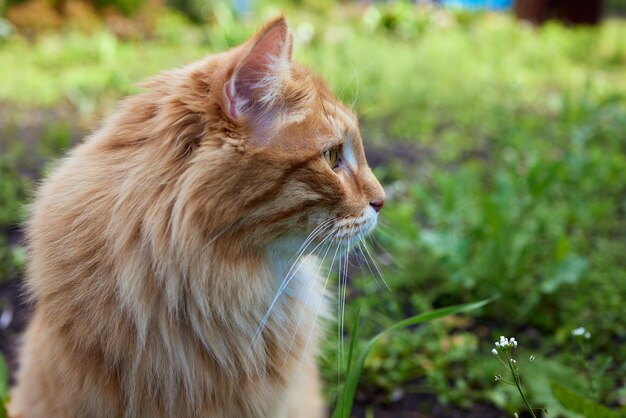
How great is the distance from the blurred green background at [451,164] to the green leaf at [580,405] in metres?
0.02

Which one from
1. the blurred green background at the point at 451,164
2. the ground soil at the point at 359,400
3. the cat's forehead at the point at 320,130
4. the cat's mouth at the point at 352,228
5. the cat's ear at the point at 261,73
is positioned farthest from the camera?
the blurred green background at the point at 451,164

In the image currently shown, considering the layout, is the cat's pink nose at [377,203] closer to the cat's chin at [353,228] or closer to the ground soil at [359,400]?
the cat's chin at [353,228]

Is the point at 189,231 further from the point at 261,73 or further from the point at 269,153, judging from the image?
the point at 261,73

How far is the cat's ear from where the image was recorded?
1.42m

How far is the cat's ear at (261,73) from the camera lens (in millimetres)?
1418

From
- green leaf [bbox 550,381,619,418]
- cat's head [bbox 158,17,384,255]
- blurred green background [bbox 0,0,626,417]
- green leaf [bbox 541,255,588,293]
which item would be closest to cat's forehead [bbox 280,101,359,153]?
cat's head [bbox 158,17,384,255]

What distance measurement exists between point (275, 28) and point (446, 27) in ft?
29.1

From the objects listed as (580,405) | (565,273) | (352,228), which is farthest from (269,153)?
(565,273)

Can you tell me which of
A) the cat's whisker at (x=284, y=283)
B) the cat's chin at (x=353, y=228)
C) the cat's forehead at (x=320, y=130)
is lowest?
the cat's whisker at (x=284, y=283)

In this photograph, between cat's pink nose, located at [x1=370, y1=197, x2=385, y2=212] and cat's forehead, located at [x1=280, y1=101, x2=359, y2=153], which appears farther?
cat's pink nose, located at [x1=370, y1=197, x2=385, y2=212]

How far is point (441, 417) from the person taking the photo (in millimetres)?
2381

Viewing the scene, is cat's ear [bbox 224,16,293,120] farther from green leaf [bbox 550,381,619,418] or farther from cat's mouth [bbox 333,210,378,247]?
green leaf [bbox 550,381,619,418]

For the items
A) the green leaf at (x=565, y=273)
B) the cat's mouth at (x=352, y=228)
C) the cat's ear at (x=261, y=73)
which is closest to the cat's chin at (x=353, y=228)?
the cat's mouth at (x=352, y=228)

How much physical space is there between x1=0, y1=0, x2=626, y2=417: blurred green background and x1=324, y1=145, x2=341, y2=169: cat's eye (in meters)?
0.35
